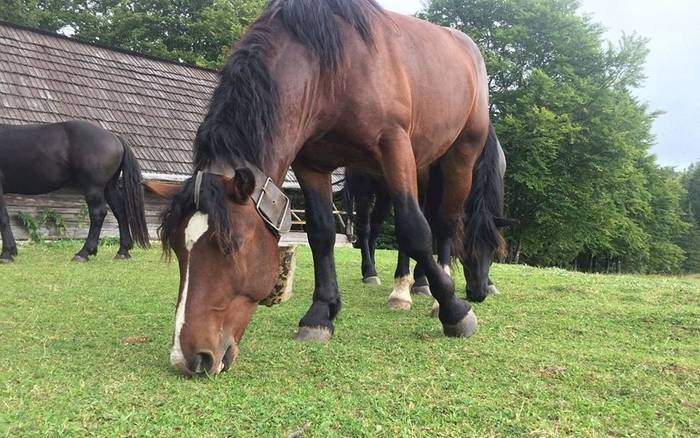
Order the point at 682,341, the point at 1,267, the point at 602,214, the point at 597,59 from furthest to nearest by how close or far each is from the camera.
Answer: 1. the point at 597,59
2. the point at 602,214
3. the point at 1,267
4. the point at 682,341

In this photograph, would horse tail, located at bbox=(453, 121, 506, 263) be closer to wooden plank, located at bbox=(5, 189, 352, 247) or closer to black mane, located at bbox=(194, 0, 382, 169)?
black mane, located at bbox=(194, 0, 382, 169)

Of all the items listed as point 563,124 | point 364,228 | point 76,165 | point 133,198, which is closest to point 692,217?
point 563,124

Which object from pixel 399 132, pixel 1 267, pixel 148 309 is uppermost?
pixel 399 132

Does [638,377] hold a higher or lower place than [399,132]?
lower

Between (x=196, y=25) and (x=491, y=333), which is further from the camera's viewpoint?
(x=196, y=25)

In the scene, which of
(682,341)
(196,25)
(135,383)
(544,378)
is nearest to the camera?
(135,383)

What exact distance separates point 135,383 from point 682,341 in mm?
2652

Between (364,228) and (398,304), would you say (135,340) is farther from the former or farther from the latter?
(364,228)

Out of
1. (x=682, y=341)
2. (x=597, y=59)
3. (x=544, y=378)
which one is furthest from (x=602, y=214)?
(x=544, y=378)

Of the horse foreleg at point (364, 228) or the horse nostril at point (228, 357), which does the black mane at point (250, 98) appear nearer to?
the horse nostril at point (228, 357)

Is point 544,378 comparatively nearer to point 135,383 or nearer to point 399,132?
point 399,132

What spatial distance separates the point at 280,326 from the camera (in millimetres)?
2881

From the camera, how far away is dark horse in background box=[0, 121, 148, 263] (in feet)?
20.6

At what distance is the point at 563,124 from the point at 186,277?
59.4 feet
